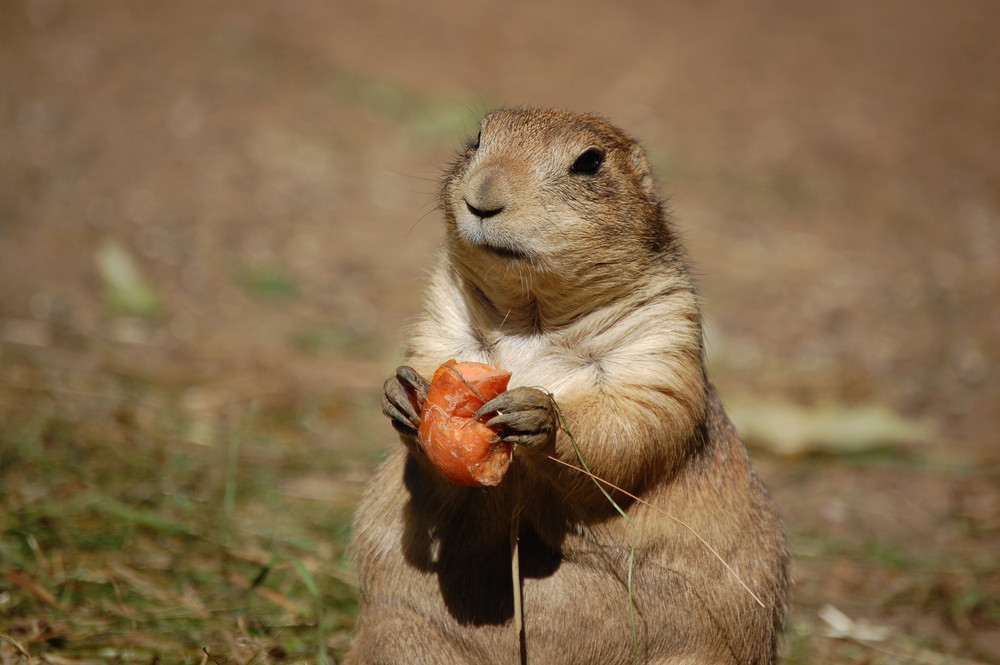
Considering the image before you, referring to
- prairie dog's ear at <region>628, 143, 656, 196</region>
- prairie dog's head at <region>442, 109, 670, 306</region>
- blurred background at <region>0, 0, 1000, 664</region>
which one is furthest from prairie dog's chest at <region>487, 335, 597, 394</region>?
blurred background at <region>0, 0, 1000, 664</region>

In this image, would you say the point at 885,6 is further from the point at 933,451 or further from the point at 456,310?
the point at 456,310

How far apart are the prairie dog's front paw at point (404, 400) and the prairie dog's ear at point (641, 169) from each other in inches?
49.5

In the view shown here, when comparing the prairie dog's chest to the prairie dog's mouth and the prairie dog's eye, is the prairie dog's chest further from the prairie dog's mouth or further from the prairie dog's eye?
the prairie dog's eye

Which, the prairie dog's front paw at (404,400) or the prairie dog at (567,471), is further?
the prairie dog at (567,471)

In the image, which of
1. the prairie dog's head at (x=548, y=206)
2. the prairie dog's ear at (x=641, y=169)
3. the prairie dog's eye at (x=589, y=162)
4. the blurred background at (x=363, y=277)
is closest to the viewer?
the prairie dog's head at (x=548, y=206)

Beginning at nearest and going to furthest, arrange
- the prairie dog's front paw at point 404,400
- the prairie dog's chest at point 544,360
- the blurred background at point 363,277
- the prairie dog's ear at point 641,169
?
the prairie dog's front paw at point 404,400 → the prairie dog's chest at point 544,360 → the prairie dog's ear at point 641,169 → the blurred background at point 363,277

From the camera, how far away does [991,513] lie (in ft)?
18.6

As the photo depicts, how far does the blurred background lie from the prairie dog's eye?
3.79ft

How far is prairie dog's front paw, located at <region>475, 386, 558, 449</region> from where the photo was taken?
254 centimetres

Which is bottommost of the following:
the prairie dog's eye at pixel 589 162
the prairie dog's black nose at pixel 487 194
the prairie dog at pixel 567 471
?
the prairie dog at pixel 567 471

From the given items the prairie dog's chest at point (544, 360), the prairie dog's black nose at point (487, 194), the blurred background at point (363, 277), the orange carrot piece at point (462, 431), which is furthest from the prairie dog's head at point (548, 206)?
the blurred background at point (363, 277)

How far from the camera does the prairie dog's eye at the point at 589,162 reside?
3.15m

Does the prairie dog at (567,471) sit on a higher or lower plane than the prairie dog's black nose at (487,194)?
lower

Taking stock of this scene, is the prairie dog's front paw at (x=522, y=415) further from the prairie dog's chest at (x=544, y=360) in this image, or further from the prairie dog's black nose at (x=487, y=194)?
the prairie dog's black nose at (x=487, y=194)
